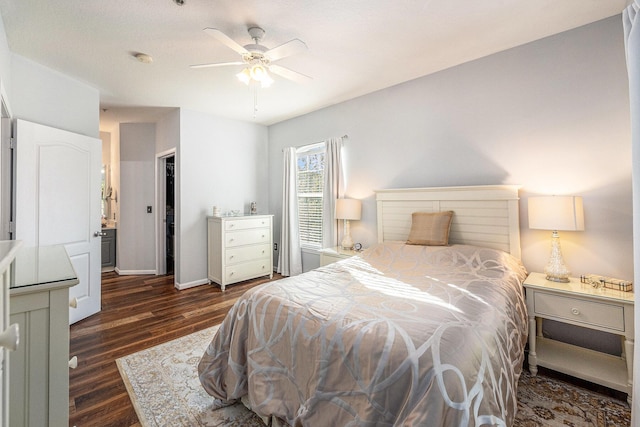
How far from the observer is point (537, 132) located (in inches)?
93.4

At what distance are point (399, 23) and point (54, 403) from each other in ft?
9.43

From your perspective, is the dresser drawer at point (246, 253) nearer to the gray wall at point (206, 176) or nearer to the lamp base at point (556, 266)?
the gray wall at point (206, 176)

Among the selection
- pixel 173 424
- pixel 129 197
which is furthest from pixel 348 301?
pixel 129 197

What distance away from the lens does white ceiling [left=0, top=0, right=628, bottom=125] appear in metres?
1.94

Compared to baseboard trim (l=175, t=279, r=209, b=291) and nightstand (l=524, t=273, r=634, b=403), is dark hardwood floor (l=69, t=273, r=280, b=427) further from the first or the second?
nightstand (l=524, t=273, r=634, b=403)

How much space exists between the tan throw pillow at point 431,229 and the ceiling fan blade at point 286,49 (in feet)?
6.04

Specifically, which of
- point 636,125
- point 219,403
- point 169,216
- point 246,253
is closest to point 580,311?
point 636,125

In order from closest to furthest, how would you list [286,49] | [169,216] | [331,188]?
[286,49] < [331,188] < [169,216]

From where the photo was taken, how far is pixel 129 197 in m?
4.84

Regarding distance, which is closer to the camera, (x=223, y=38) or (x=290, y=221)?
(x=223, y=38)

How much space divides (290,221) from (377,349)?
3363 millimetres

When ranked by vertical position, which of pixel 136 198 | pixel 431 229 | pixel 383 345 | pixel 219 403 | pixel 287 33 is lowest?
pixel 219 403

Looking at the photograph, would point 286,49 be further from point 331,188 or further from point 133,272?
point 133,272

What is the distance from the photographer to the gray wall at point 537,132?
2.06 meters
